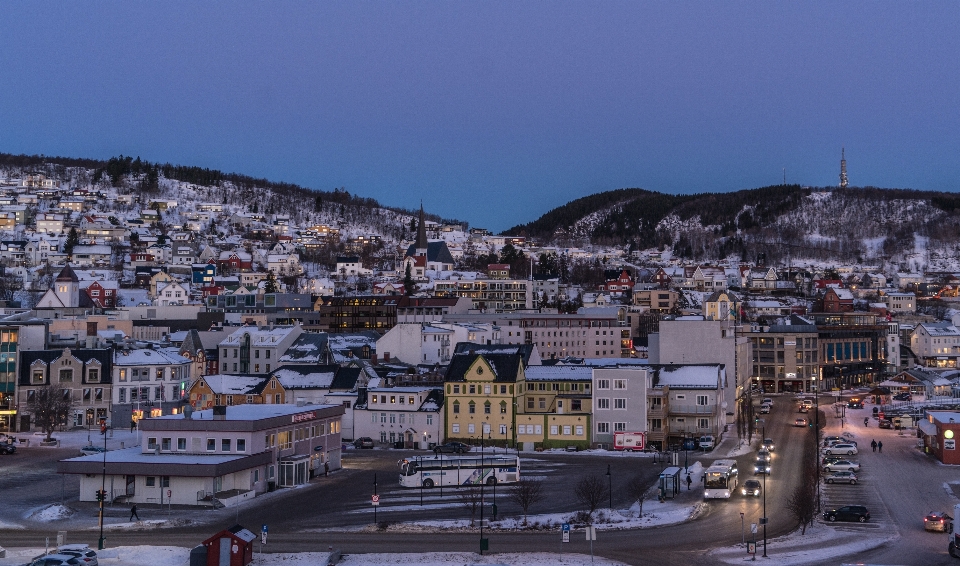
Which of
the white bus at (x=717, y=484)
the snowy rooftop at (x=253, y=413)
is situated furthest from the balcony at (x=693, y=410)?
the snowy rooftop at (x=253, y=413)

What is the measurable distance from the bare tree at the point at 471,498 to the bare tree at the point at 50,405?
101ft

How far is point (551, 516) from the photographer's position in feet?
126

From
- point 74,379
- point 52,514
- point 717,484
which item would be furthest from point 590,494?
point 74,379

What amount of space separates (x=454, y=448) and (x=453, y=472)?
12.8 meters

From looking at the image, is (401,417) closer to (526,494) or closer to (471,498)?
(471,498)

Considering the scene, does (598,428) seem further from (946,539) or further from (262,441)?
(946,539)

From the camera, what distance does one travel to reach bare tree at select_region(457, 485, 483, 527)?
39.2 m

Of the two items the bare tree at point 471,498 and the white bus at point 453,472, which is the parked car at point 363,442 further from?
the bare tree at point 471,498

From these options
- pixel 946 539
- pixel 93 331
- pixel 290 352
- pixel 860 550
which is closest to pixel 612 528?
pixel 860 550

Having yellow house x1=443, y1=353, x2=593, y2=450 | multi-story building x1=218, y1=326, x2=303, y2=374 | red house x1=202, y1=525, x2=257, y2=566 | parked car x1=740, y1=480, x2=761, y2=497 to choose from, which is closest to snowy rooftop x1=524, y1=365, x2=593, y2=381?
yellow house x1=443, y1=353, x2=593, y2=450

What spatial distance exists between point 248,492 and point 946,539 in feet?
89.7

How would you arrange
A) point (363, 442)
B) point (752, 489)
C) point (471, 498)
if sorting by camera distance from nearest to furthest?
point (471, 498)
point (752, 489)
point (363, 442)

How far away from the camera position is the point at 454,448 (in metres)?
58.7

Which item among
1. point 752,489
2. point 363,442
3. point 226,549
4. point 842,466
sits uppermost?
point 842,466
